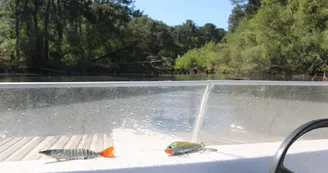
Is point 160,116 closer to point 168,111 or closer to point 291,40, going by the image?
point 168,111

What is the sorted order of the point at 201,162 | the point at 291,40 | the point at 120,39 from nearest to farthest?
the point at 201,162
the point at 291,40
the point at 120,39

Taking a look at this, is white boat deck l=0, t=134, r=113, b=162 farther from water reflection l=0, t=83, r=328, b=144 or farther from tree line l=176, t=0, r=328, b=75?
tree line l=176, t=0, r=328, b=75

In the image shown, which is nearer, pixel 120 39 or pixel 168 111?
pixel 168 111

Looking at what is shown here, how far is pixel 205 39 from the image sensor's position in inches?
3755

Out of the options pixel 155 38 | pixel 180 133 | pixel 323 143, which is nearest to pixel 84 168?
pixel 180 133

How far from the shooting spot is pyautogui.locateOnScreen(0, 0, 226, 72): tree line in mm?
40641

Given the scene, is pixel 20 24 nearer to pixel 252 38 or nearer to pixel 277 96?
pixel 252 38

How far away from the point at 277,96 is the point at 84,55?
142ft

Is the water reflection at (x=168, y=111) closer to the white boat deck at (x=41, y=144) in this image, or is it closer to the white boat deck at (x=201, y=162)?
the white boat deck at (x=41, y=144)

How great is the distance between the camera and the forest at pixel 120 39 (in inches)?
1215

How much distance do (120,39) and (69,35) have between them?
6992 mm

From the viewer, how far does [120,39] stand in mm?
46312

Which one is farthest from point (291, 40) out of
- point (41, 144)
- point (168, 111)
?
point (41, 144)

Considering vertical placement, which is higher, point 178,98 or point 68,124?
point 178,98
